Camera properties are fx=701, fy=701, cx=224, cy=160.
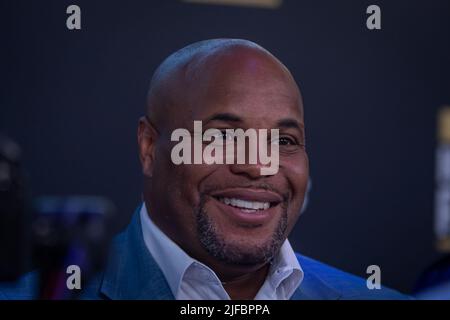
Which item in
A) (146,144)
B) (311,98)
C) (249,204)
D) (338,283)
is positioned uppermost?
(311,98)

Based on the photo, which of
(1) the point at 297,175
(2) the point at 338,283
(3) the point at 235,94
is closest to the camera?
(3) the point at 235,94

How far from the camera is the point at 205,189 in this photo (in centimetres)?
229

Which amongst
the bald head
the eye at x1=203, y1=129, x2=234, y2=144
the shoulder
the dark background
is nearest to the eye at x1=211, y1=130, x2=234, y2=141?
the eye at x1=203, y1=129, x2=234, y2=144

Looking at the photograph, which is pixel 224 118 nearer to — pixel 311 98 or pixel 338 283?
pixel 311 98

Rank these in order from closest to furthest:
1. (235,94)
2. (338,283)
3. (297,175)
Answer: (235,94) → (297,175) → (338,283)

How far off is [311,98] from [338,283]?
2.17 ft

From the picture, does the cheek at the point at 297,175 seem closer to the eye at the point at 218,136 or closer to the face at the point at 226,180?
the face at the point at 226,180

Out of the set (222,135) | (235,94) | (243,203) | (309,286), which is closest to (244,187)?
(243,203)

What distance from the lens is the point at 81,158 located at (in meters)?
2.32

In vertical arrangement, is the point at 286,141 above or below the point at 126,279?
above

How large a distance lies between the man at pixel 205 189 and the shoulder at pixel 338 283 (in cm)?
16

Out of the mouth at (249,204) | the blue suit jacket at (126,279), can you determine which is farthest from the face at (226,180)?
the blue suit jacket at (126,279)
